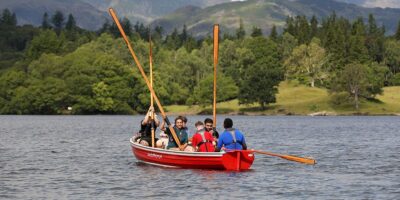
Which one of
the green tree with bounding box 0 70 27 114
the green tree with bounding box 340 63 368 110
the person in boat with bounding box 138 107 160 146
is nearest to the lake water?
the person in boat with bounding box 138 107 160 146

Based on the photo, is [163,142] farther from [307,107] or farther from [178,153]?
[307,107]

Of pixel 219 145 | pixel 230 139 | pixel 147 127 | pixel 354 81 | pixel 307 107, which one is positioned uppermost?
pixel 354 81

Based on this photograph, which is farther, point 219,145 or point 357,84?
point 357,84

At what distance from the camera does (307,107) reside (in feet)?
619

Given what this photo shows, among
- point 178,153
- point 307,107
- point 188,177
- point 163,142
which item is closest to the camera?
point 188,177

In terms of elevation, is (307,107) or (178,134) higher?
(178,134)

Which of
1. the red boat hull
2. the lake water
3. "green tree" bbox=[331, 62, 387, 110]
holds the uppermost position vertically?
"green tree" bbox=[331, 62, 387, 110]

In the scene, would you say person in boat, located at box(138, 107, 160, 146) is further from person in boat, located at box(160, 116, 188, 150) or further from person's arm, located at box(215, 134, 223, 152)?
person's arm, located at box(215, 134, 223, 152)

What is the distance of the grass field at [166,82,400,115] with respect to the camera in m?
184

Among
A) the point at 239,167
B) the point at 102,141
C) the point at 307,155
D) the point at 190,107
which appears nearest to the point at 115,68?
the point at 190,107

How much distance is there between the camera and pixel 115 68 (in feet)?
623

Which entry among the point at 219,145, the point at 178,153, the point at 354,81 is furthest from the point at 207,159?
the point at 354,81

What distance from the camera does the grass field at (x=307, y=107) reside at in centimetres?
18375

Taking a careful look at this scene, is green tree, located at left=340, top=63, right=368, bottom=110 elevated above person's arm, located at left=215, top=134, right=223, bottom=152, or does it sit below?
above
